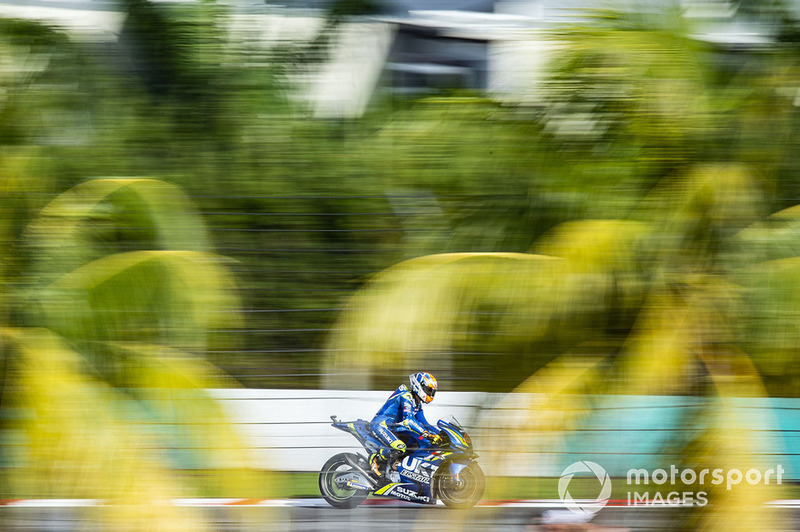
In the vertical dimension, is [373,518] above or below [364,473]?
below

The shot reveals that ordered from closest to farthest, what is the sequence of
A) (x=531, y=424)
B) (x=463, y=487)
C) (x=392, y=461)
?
(x=531, y=424) < (x=463, y=487) < (x=392, y=461)

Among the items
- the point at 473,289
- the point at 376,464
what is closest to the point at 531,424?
the point at 473,289

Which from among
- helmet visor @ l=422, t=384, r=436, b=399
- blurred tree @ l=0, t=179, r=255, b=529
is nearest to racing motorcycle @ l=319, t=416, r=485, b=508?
helmet visor @ l=422, t=384, r=436, b=399

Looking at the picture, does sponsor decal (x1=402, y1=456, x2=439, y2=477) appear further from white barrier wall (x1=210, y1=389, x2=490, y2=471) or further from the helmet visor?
the helmet visor

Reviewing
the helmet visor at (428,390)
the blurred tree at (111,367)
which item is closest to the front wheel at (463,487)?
the helmet visor at (428,390)

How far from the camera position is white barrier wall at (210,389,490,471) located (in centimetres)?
202

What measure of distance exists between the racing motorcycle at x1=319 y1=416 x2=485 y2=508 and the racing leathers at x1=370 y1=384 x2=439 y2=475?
2 centimetres

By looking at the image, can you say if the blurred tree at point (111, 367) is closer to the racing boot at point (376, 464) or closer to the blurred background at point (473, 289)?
the blurred background at point (473, 289)

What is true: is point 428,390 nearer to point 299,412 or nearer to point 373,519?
point 299,412

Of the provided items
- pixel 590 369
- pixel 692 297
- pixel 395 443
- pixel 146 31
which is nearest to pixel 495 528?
pixel 395 443

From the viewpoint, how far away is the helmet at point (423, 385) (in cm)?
201

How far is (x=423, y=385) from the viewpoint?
6.59ft

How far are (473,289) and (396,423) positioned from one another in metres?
0.46

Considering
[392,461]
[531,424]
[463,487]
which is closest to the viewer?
[531,424]
